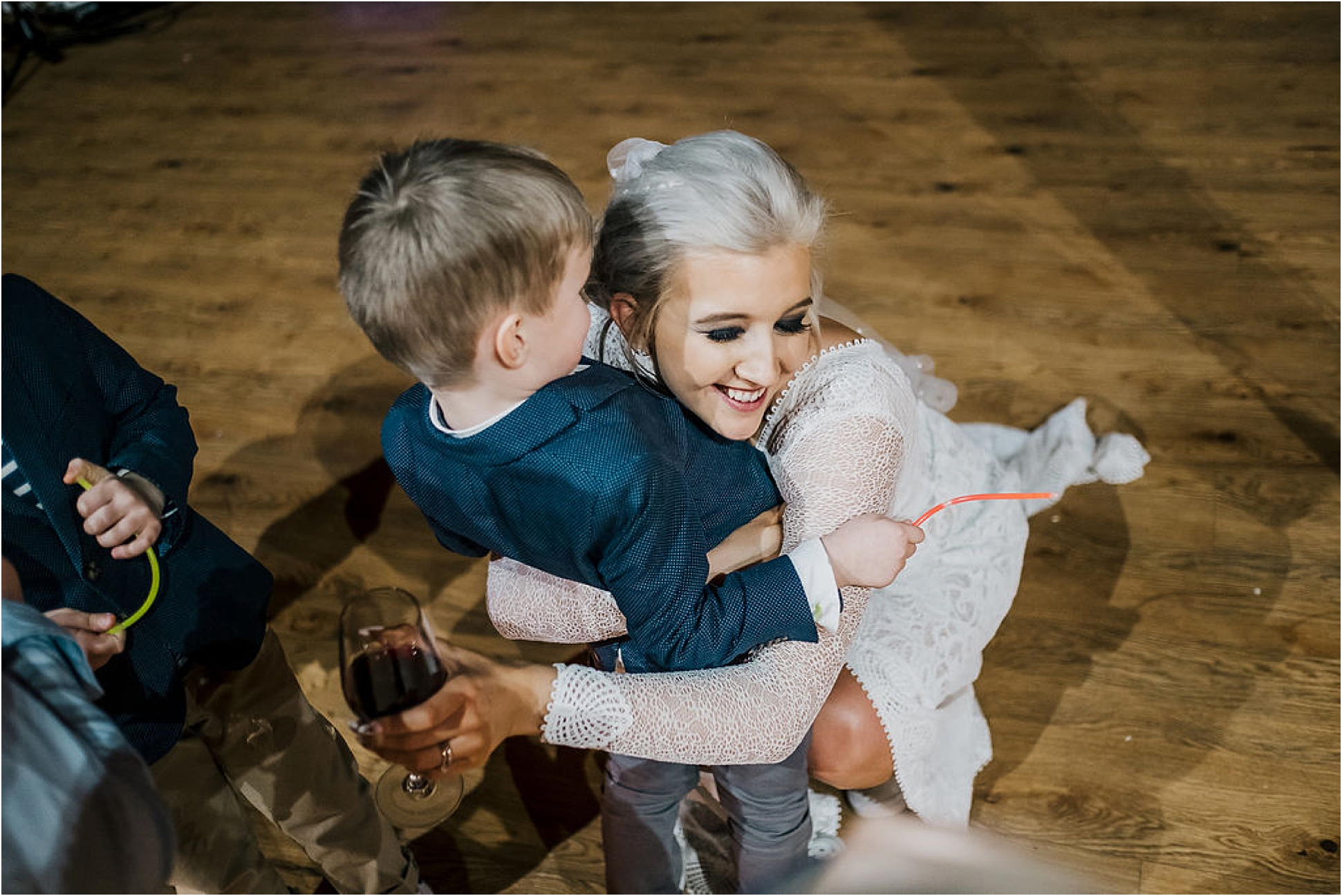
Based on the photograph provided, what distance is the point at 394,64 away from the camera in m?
3.97

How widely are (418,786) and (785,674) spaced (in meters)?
0.79

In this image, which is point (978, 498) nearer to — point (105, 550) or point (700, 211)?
point (700, 211)

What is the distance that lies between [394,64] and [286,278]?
117 cm

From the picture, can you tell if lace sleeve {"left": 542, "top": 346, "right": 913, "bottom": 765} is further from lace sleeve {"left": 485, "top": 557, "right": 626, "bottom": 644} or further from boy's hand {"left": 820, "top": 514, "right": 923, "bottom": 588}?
lace sleeve {"left": 485, "top": 557, "right": 626, "bottom": 644}

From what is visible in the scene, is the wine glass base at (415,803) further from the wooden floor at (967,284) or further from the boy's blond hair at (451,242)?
the boy's blond hair at (451,242)

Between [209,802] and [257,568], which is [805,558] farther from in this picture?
[209,802]

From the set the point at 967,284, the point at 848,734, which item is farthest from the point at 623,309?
the point at 967,284

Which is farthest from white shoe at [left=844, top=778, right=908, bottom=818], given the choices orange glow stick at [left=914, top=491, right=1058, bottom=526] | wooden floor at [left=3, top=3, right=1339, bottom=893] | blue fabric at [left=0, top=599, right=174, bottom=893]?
blue fabric at [left=0, top=599, right=174, bottom=893]

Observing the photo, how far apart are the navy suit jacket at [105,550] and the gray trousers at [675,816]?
57cm

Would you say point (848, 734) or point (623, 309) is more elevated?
point (623, 309)

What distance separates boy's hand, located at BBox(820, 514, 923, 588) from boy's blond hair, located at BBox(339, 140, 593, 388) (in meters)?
0.45

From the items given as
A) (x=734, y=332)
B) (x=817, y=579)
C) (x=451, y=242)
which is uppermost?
(x=451, y=242)

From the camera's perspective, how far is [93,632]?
3.79ft

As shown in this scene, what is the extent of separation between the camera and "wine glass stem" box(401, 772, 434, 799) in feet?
6.10
